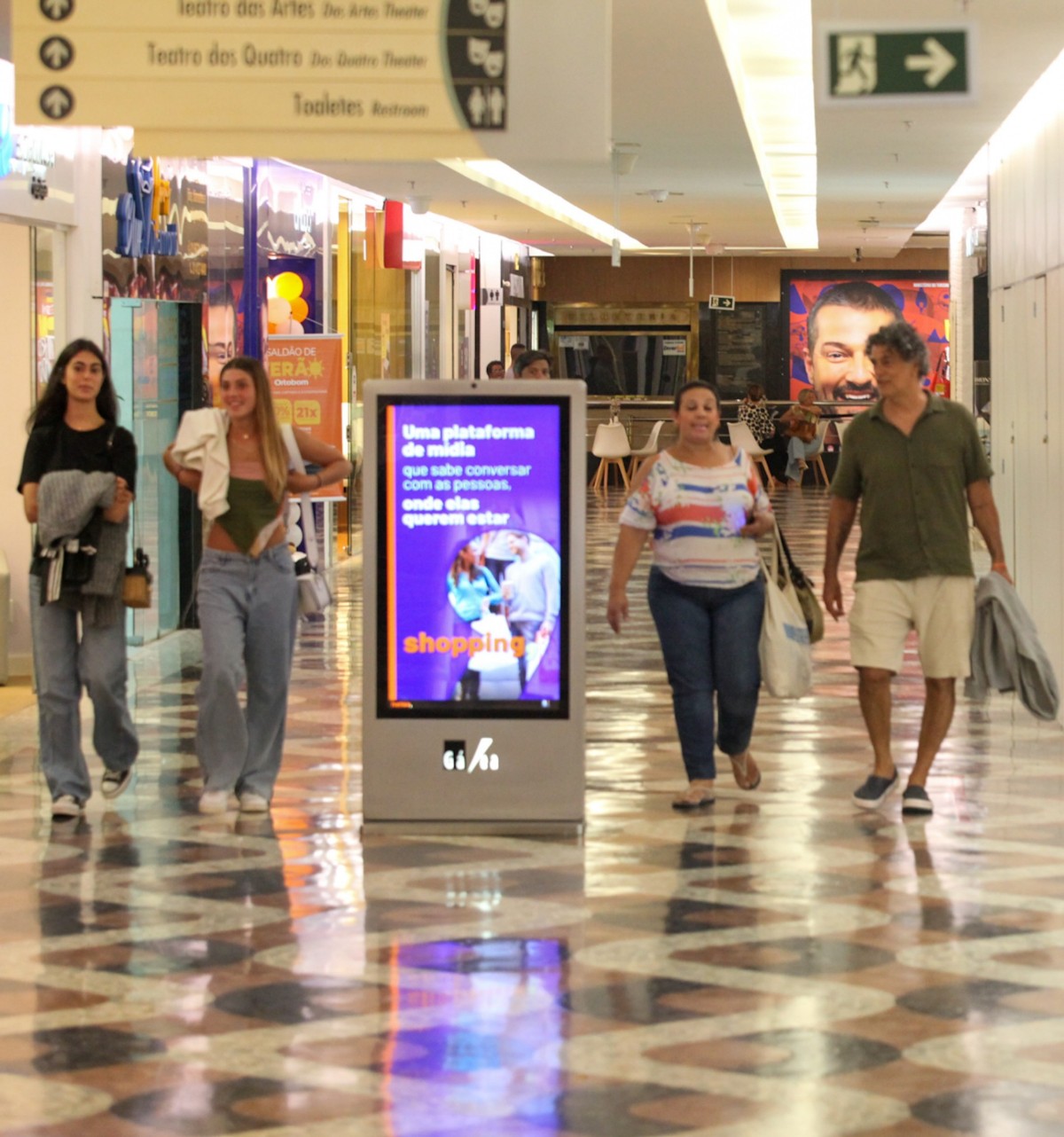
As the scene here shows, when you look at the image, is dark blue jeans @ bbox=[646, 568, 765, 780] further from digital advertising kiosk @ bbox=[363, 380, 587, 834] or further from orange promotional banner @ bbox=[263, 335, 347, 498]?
orange promotional banner @ bbox=[263, 335, 347, 498]

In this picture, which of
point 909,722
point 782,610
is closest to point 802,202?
point 909,722

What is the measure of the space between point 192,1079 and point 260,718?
2.82 m

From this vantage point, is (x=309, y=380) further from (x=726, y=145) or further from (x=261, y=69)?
(x=261, y=69)

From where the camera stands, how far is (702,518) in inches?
258

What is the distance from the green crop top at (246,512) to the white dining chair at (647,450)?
19108 mm

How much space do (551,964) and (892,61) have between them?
3603 mm

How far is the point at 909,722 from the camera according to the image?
845 cm

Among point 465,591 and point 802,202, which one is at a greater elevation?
point 802,202

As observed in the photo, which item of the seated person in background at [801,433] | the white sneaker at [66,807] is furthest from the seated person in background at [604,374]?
the white sneaker at [66,807]

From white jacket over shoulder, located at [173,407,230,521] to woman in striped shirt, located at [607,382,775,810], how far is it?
133cm

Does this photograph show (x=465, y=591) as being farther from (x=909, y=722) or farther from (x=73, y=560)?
(x=909, y=722)

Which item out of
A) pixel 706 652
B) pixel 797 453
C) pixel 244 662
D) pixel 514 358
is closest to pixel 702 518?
pixel 706 652

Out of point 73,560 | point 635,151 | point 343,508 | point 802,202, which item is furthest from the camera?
point 802,202

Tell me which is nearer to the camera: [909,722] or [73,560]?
[73,560]
